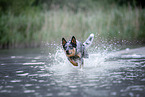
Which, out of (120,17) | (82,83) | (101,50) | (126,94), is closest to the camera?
(126,94)

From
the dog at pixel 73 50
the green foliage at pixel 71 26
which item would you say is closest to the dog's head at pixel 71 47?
the dog at pixel 73 50

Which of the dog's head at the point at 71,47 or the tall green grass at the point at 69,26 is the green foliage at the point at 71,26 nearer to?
the tall green grass at the point at 69,26

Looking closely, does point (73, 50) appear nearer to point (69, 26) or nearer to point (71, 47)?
point (71, 47)

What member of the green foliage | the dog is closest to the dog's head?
the dog

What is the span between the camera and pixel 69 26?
20234 millimetres

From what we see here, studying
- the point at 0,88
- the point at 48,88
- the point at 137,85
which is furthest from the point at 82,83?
the point at 0,88

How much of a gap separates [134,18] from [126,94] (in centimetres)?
1468

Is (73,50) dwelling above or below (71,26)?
below

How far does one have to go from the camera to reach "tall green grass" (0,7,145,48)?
60.8 ft

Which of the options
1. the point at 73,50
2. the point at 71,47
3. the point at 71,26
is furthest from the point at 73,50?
the point at 71,26

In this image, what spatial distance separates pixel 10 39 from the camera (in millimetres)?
20781

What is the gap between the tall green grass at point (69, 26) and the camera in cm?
1853

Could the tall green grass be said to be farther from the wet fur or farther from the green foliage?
the wet fur

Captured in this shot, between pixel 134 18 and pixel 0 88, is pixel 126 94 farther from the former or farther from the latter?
pixel 134 18
